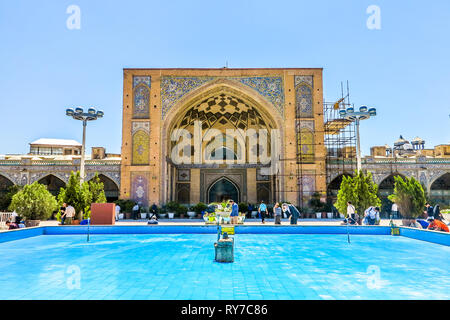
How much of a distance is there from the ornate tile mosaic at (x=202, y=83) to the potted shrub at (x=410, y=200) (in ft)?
23.4

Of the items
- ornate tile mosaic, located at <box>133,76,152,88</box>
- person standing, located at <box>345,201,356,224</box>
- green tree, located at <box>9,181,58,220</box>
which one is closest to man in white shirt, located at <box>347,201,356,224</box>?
person standing, located at <box>345,201,356,224</box>

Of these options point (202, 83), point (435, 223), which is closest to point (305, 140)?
point (202, 83)

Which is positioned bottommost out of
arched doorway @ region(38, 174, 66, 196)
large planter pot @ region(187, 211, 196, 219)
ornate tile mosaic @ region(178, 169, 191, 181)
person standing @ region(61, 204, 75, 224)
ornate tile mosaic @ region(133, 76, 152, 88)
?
large planter pot @ region(187, 211, 196, 219)

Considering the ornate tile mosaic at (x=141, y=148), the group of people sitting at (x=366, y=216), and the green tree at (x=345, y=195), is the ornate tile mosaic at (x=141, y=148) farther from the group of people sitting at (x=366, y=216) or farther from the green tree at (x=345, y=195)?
the group of people sitting at (x=366, y=216)

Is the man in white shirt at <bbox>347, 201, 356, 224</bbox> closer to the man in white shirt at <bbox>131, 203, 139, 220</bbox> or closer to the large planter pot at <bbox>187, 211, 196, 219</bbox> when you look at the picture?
the large planter pot at <bbox>187, 211, 196, 219</bbox>

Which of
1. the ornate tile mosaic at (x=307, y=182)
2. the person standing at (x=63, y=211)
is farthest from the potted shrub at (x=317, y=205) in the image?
the person standing at (x=63, y=211)

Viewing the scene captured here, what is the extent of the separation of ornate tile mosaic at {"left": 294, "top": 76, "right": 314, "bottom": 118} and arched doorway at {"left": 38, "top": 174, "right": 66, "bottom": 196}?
13.4m

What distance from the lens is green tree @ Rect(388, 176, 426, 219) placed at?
10094mm

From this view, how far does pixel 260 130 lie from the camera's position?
19.2 metres

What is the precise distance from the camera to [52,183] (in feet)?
59.1

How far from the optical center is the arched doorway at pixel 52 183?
1770 cm

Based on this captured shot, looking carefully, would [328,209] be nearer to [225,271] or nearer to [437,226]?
[437,226]

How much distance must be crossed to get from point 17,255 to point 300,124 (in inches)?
511
